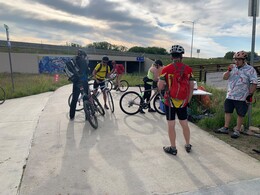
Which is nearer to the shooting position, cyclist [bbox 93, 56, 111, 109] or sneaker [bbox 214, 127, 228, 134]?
sneaker [bbox 214, 127, 228, 134]

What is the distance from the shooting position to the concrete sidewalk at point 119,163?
3057 millimetres

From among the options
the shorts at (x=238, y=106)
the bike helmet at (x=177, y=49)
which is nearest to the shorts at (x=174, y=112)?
the bike helmet at (x=177, y=49)

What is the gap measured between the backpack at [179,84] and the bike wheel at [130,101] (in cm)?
303

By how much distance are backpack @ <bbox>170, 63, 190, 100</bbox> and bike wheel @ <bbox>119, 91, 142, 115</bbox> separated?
3.03 meters

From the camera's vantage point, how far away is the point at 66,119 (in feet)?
20.8

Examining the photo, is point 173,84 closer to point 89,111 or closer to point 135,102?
point 89,111

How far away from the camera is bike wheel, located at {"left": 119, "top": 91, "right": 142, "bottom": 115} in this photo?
6.93 m

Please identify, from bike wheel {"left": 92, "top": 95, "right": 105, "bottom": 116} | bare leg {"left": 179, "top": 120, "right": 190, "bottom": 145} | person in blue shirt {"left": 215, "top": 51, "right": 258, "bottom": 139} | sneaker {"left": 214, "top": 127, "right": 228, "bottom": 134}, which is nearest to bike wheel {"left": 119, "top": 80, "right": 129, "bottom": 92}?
bike wheel {"left": 92, "top": 95, "right": 105, "bottom": 116}

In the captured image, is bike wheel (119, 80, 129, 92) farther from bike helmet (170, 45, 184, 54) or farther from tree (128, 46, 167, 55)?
tree (128, 46, 167, 55)

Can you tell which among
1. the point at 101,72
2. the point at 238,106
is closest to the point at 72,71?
the point at 101,72

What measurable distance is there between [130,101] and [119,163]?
3335mm

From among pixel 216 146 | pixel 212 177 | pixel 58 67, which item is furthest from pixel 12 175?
pixel 58 67

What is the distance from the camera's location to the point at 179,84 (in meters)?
3.91

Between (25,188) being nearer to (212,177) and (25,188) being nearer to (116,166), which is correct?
(116,166)
